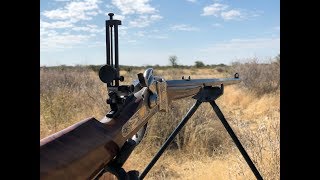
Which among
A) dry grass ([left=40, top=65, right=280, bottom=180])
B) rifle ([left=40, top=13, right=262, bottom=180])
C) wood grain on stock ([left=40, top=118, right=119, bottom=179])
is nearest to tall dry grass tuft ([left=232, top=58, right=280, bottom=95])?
dry grass ([left=40, top=65, right=280, bottom=180])

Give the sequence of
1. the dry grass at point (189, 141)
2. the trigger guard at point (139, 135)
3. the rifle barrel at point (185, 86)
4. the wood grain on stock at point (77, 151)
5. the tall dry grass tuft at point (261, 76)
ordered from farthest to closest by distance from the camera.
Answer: the tall dry grass tuft at point (261, 76) < the dry grass at point (189, 141) < the rifle barrel at point (185, 86) < the trigger guard at point (139, 135) < the wood grain on stock at point (77, 151)

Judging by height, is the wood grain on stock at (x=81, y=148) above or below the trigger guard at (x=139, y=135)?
above

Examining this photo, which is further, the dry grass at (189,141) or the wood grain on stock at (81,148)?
the dry grass at (189,141)

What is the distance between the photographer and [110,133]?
145 cm

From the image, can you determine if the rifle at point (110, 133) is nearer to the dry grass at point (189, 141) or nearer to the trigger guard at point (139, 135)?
the trigger guard at point (139, 135)

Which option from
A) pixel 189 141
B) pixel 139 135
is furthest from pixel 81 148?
pixel 189 141

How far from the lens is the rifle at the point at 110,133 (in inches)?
42.2

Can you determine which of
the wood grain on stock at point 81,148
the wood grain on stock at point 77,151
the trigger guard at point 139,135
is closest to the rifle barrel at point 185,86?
the trigger guard at point 139,135

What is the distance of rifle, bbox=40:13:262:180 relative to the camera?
3.51 feet

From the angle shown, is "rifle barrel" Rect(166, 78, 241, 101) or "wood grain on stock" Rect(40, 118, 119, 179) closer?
"wood grain on stock" Rect(40, 118, 119, 179)

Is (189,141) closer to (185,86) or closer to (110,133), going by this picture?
(185,86)

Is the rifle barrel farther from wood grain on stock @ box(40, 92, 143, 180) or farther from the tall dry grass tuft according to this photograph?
the tall dry grass tuft
